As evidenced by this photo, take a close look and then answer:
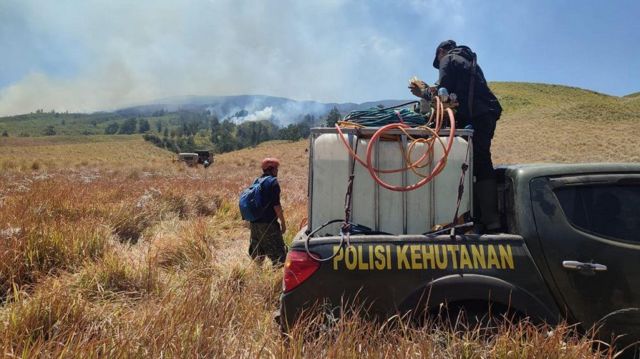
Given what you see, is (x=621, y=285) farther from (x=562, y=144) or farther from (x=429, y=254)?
(x=562, y=144)

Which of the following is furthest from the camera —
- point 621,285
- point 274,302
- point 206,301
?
point 274,302

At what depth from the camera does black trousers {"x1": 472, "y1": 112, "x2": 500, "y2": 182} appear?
11.6 ft

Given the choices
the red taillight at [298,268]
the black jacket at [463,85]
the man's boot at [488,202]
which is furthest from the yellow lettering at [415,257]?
the black jacket at [463,85]

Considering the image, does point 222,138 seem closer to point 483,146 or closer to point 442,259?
point 483,146

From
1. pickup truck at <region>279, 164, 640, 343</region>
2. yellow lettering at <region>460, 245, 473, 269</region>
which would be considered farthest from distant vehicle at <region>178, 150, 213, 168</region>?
yellow lettering at <region>460, 245, 473, 269</region>

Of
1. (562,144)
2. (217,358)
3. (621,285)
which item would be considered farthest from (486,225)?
(562,144)

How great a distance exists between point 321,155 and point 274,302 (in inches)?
60.0

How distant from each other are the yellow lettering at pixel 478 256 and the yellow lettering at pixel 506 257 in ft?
0.40

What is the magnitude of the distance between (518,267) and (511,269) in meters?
0.05

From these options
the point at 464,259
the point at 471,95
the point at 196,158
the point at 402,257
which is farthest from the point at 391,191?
the point at 196,158

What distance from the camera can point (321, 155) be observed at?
3.29 meters

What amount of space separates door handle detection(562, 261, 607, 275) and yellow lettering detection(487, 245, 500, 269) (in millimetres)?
433

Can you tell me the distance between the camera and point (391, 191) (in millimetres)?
3291

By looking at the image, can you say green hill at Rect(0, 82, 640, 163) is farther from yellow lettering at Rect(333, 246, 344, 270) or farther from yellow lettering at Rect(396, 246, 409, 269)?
yellow lettering at Rect(333, 246, 344, 270)
